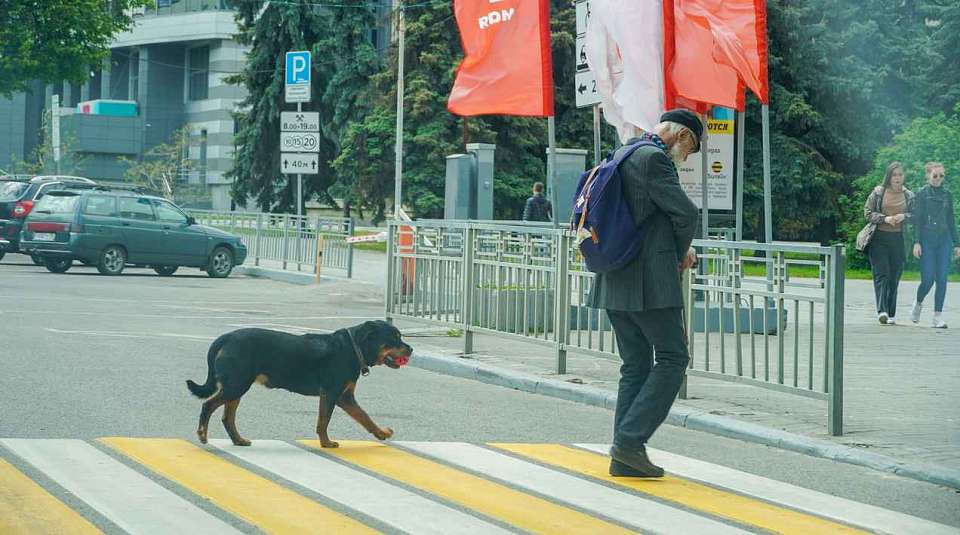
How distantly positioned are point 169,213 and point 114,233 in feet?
4.47

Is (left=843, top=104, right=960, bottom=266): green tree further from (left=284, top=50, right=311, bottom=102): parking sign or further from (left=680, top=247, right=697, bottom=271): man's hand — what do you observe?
(left=680, top=247, right=697, bottom=271): man's hand

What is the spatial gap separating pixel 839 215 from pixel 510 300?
38202 millimetres

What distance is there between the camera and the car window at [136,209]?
27.9 metres

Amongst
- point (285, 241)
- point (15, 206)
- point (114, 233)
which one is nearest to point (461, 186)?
point (114, 233)

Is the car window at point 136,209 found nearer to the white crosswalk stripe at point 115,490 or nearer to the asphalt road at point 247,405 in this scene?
the asphalt road at point 247,405

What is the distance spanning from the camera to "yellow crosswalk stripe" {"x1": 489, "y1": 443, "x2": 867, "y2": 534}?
6289 millimetres

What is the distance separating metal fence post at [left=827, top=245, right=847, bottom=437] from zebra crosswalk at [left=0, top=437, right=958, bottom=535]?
1.27m

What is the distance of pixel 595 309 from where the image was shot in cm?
988

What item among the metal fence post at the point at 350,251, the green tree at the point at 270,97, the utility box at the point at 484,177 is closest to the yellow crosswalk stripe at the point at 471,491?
the utility box at the point at 484,177

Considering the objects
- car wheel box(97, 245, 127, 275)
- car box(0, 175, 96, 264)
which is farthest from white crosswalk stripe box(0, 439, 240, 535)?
car box(0, 175, 96, 264)

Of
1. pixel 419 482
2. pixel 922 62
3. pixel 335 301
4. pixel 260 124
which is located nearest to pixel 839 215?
pixel 922 62

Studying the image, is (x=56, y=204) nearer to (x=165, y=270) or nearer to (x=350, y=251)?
(x=165, y=270)

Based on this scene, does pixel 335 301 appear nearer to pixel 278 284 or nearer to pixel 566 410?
pixel 278 284

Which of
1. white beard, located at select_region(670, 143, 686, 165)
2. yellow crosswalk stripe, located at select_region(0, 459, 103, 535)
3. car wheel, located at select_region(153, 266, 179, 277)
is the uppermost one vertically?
white beard, located at select_region(670, 143, 686, 165)
